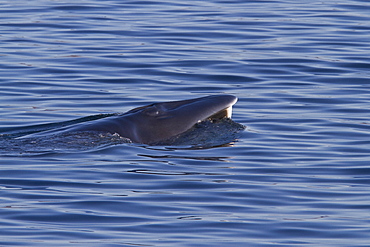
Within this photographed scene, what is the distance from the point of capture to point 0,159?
10727mm

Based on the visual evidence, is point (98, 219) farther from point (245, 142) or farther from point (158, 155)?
point (245, 142)

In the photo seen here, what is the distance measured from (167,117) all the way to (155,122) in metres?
0.21

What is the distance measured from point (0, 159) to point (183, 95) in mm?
5028

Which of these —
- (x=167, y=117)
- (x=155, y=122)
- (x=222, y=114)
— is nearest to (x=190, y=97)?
(x=222, y=114)

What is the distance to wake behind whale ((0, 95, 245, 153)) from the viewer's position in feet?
36.6

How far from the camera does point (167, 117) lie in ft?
38.1

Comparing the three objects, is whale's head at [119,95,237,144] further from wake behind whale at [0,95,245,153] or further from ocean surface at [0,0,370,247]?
ocean surface at [0,0,370,247]

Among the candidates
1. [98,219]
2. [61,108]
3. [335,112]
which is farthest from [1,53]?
[98,219]

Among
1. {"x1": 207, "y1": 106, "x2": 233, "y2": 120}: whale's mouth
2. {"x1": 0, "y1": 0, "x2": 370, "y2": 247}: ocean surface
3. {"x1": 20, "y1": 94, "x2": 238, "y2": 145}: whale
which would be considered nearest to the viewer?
{"x1": 0, "y1": 0, "x2": 370, "y2": 247}: ocean surface

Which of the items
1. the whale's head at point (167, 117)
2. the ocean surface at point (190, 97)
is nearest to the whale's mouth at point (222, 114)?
Result: the whale's head at point (167, 117)

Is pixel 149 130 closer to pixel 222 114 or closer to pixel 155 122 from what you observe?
pixel 155 122

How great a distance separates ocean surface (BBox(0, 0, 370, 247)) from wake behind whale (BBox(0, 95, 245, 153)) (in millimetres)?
174

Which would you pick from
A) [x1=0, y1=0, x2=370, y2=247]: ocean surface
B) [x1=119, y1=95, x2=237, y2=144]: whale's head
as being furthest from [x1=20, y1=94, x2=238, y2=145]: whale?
[x1=0, y1=0, x2=370, y2=247]: ocean surface

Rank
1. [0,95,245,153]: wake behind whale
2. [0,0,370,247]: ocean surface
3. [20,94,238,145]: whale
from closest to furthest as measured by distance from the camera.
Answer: [0,0,370,247]: ocean surface, [0,95,245,153]: wake behind whale, [20,94,238,145]: whale
